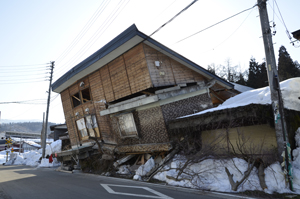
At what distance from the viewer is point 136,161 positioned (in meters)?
13.3

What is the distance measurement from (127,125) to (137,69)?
12.3 ft

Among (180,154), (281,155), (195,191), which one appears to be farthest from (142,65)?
(281,155)

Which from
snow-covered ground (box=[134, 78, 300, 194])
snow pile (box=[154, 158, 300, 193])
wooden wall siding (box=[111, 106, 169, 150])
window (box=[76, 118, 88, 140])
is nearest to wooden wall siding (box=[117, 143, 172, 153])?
wooden wall siding (box=[111, 106, 169, 150])

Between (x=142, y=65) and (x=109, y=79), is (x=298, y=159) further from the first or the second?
(x=109, y=79)

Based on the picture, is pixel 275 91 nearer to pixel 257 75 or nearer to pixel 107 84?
pixel 107 84

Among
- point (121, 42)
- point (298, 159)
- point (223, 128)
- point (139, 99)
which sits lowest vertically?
Answer: point (298, 159)

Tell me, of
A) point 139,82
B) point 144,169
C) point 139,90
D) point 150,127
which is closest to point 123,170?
point 144,169

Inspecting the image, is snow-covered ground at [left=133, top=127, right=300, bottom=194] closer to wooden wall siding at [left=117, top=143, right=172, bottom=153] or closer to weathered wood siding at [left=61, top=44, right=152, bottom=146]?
wooden wall siding at [left=117, top=143, right=172, bottom=153]

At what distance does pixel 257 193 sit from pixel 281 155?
4.76 ft

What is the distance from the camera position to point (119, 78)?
1373 cm

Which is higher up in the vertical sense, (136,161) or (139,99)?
(139,99)

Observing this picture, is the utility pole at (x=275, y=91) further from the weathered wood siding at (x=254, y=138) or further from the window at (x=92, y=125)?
the window at (x=92, y=125)

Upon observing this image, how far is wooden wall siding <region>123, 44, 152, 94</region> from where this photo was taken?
11992 millimetres

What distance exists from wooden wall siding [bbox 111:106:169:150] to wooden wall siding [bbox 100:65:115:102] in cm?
246
